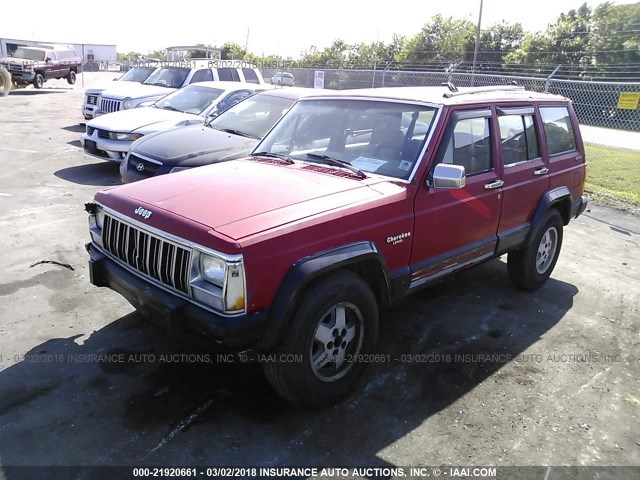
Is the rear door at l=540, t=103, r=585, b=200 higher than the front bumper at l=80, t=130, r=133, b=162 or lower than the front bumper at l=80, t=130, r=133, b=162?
higher

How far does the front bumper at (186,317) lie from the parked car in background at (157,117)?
236 inches

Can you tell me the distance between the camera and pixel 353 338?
3551 millimetres

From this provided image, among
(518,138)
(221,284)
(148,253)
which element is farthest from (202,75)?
(221,284)

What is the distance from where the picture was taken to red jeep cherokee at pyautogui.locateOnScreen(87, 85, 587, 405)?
117 inches

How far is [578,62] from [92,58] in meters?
57.6

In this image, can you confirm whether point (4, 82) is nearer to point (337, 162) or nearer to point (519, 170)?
point (337, 162)

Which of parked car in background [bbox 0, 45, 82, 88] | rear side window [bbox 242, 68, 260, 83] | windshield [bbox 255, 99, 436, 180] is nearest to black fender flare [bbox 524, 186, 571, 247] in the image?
windshield [bbox 255, 99, 436, 180]

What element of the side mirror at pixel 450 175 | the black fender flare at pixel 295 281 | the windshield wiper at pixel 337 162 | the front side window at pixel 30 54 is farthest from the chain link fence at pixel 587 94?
the front side window at pixel 30 54

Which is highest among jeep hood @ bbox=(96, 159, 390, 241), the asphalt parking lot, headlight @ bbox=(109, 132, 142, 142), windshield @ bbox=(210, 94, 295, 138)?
windshield @ bbox=(210, 94, 295, 138)

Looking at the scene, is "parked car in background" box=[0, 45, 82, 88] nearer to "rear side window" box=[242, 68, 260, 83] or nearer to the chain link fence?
"rear side window" box=[242, 68, 260, 83]

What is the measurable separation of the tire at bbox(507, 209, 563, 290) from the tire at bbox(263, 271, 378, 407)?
2379 millimetres

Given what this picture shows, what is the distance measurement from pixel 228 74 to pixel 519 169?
11018 mm

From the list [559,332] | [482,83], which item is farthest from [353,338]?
[482,83]

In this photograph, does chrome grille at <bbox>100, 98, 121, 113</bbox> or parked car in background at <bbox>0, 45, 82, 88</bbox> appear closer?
chrome grille at <bbox>100, 98, 121, 113</bbox>
